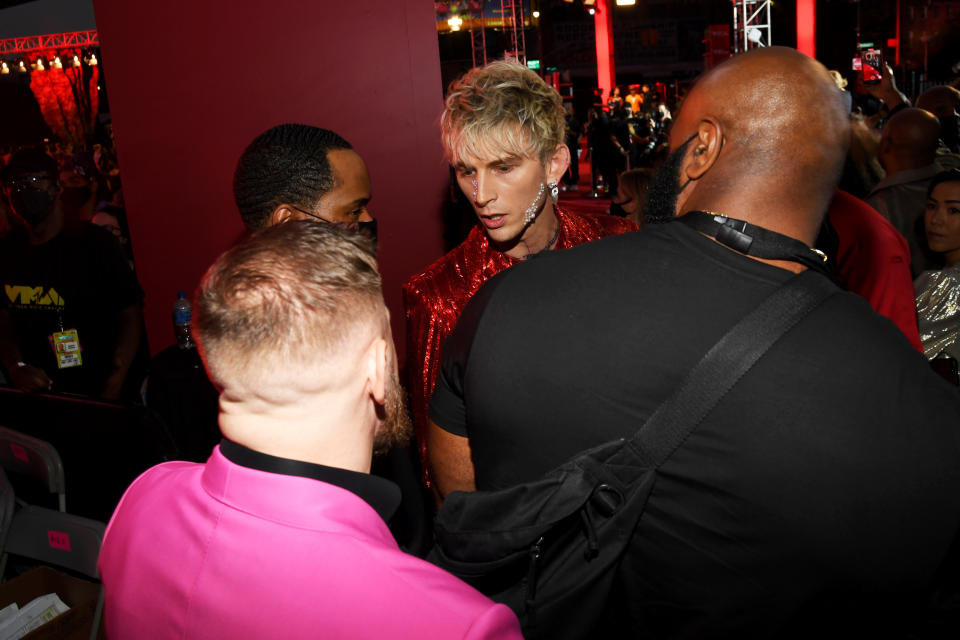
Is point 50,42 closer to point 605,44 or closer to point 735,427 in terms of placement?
point 735,427

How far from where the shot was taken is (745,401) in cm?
96

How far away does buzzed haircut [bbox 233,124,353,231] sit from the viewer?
207 cm

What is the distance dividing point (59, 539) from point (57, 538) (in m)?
0.01

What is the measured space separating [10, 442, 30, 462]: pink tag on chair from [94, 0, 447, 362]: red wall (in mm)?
892

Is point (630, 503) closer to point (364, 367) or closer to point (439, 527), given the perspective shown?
point (439, 527)

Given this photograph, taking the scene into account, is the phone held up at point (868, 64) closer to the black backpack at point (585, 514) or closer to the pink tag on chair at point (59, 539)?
the black backpack at point (585, 514)

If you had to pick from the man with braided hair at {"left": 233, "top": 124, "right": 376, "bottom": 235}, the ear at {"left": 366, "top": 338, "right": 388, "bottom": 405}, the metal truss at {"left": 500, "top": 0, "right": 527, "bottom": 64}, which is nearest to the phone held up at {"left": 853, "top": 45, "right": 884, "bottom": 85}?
the metal truss at {"left": 500, "top": 0, "right": 527, "bottom": 64}

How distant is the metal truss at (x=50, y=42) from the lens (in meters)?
3.65

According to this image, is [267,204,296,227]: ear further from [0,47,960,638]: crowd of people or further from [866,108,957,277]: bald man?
[866,108,957,277]: bald man

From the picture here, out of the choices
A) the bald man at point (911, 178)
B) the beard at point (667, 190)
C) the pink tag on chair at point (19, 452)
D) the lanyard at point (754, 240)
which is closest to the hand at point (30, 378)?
the pink tag on chair at point (19, 452)

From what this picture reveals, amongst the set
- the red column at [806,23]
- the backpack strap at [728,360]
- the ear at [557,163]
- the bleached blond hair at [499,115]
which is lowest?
the backpack strap at [728,360]

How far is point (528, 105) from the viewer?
2045 millimetres

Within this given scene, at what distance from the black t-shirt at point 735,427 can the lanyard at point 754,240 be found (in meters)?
0.03

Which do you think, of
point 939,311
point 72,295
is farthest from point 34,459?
point 939,311
